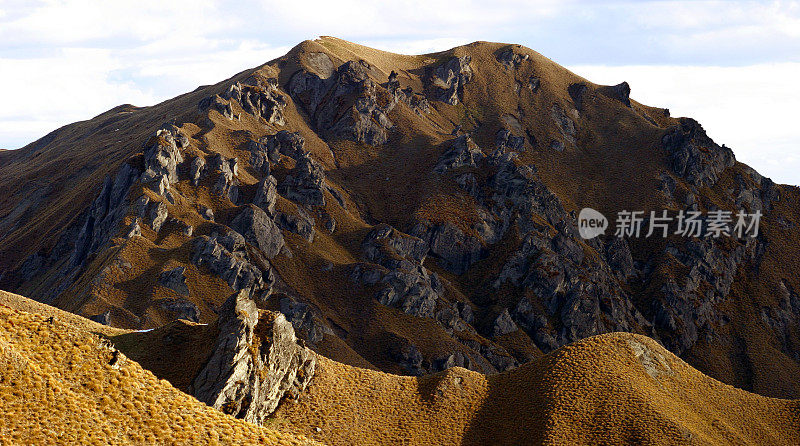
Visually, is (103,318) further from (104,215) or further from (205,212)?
(104,215)

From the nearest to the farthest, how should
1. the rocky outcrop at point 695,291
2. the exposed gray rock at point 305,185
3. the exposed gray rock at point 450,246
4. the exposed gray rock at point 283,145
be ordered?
the exposed gray rock at point 305,185 < the exposed gray rock at point 450,246 < the exposed gray rock at point 283,145 < the rocky outcrop at point 695,291

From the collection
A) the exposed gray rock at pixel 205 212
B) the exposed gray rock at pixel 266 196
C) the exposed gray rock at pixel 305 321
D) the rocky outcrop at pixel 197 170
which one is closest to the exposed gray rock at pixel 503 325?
the exposed gray rock at pixel 305 321

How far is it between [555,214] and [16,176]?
544 ft

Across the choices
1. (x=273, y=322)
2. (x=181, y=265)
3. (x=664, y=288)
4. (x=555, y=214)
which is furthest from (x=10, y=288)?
(x=664, y=288)

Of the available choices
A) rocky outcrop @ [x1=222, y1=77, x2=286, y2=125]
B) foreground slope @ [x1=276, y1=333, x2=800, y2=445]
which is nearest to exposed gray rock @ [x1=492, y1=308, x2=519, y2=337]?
foreground slope @ [x1=276, y1=333, x2=800, y2=445]

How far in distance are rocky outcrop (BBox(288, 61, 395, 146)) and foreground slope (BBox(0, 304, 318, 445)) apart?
15723 centimetres

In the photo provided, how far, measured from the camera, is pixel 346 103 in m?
188

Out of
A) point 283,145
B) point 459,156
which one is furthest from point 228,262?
point 459,156

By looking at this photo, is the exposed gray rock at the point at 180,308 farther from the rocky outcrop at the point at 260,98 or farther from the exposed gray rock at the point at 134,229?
the rocky outcrop at the point at 260,98

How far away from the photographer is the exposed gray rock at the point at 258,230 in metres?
122

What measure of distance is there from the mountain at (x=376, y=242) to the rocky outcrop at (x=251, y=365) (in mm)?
45854

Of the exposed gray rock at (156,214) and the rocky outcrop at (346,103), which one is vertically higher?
the rocky outcrop at (346,103)

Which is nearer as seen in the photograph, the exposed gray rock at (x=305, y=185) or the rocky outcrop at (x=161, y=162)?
the rocky outcrop at (x=161, y=162)

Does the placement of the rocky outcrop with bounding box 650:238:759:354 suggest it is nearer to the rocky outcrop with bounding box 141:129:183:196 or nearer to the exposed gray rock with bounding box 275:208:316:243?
the exposed gray rock with bounding box 275:208:316:243
